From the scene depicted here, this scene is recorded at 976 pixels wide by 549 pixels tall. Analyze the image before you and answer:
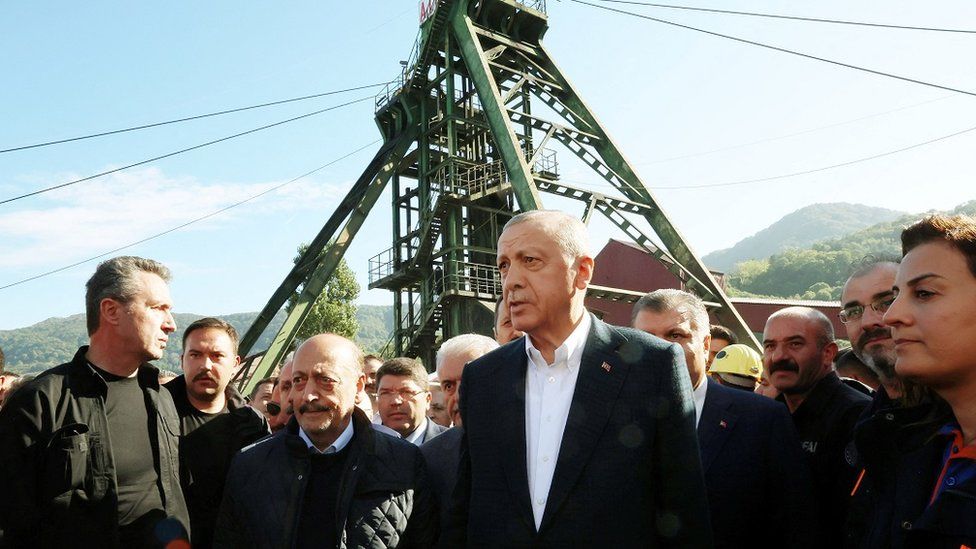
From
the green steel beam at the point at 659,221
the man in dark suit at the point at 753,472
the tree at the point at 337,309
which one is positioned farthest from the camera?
the tree at the point at 337,309

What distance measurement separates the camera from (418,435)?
15.0 feet

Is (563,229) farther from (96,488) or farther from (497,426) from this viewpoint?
(96,488)

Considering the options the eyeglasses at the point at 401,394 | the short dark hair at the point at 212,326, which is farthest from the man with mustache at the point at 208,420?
the eyeglasses at the point at 401,394

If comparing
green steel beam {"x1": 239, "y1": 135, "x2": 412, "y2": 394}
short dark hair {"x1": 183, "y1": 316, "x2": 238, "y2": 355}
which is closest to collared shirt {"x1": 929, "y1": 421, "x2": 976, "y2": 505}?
short dark hair {"x1": 183, "y1": 316, "x2": 238, "y2": 355}

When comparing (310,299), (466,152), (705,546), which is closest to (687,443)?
(705,546)

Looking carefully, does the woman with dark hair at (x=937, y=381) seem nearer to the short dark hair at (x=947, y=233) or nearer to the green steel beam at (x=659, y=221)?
the short dark hair at (x=947, y=233)

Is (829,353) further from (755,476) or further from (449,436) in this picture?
(449,436)

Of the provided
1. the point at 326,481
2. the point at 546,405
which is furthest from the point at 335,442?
the point at 546,405

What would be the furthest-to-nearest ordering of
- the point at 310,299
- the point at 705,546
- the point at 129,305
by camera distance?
1. the point at 310,299
2. the point at 129,305
3. the point at 705,546

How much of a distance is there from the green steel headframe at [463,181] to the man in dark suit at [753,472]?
31.4ft

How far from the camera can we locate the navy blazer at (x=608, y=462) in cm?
215

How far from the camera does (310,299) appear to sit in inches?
658

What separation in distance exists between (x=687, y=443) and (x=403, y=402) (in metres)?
2.78

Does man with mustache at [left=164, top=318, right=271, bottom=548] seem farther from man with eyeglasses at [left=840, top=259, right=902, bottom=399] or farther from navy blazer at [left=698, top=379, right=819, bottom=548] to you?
man with eyeglasses at [left=840, top=259, right=902, bottom=399]
